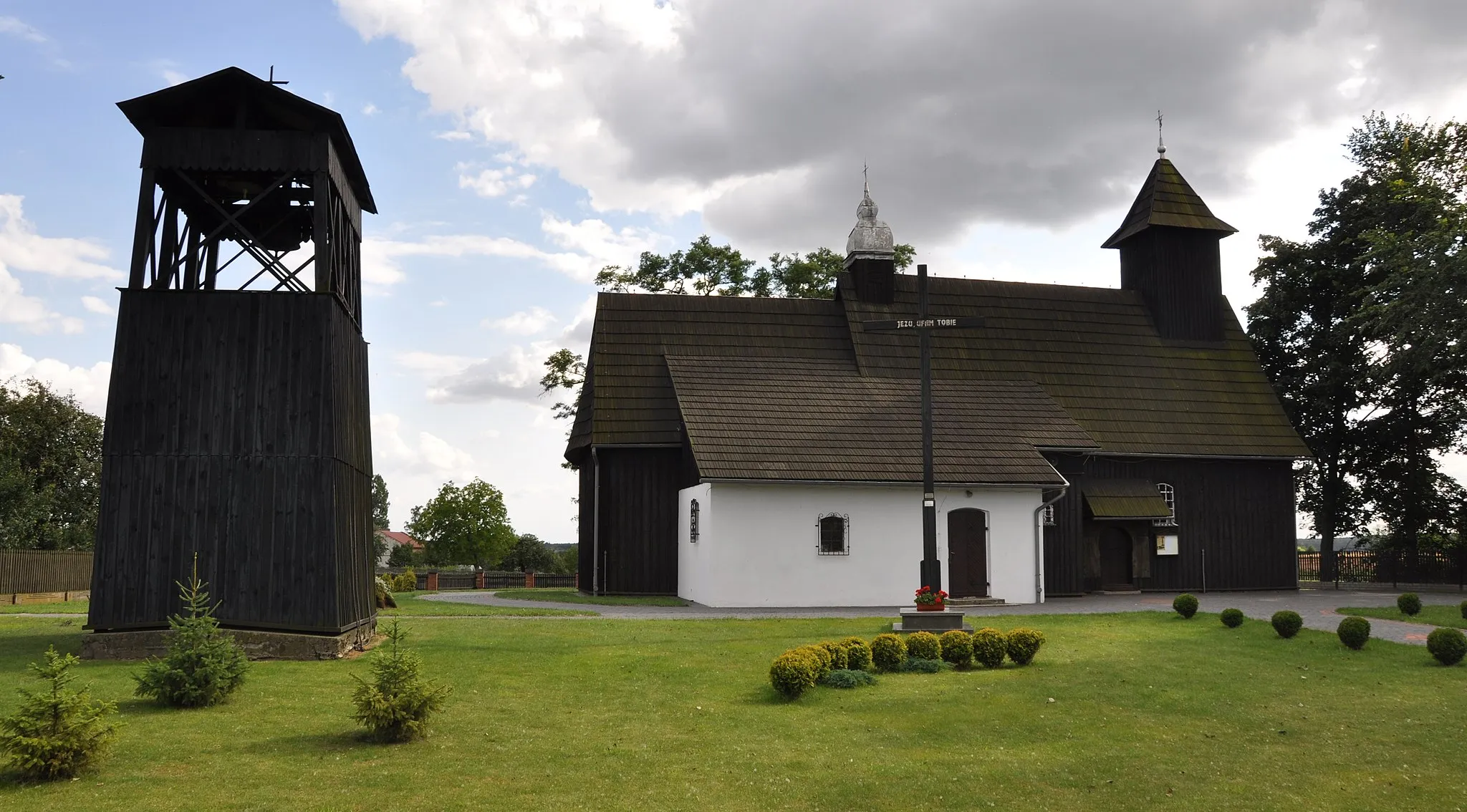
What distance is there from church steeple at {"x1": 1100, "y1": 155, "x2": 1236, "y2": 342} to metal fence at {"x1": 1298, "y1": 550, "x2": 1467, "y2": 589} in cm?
791

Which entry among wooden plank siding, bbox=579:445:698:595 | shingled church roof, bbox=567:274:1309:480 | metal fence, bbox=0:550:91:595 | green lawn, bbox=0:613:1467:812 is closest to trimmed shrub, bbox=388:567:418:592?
metal fence, bbox=0:550:91:595

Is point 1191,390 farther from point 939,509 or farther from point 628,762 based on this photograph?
point 628,762

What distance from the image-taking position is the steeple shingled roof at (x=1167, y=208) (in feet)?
105

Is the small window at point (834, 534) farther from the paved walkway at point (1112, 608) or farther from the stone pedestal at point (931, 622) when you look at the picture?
the stone pedestal at point (931, 622)

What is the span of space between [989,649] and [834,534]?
1030 cm

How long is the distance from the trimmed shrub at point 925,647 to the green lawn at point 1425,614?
10.3m

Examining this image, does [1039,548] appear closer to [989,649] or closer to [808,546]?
[808,546]

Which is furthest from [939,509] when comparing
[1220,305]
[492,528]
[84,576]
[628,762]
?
[492,528]

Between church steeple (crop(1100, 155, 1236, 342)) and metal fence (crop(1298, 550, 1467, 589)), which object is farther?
church steeple (crop(1100, 155, 1236, 342))

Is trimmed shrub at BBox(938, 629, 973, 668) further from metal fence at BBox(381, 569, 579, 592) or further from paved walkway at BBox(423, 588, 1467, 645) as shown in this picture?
metal fence at BBox(381, 569, 579, 592)

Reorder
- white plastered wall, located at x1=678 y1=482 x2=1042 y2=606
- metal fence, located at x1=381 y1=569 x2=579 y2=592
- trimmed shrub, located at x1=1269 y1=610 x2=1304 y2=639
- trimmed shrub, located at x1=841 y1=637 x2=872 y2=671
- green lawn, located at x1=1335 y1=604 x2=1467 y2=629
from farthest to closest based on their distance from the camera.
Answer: metal fence, located at x1=381 y1=569 x2=579 y2=592 → white plastered wall, located at x1=678 y1=482 x2=1042 y2=606 → green lawn, located at x1=1335 y1=604 x2=1467 y2=629 → trimmed shrub, located at x1=1269 y1=610 x2=1304 y2=639 → trimmed shrub, located at x1=841 y1=637 x2=872 y2=671

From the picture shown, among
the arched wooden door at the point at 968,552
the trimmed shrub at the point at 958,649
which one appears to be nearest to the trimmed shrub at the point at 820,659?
the trimmed shrub at the point at 958,649

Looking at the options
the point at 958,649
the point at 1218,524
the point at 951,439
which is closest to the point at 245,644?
the point at 958,649

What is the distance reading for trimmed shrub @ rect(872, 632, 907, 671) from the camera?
13.6 meters
